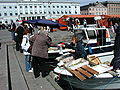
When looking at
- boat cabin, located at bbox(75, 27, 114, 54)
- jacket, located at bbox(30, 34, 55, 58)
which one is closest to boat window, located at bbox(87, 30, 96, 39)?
boat cabin, located at bbox(75, 27, 114, 54)

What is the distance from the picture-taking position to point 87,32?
9211mm

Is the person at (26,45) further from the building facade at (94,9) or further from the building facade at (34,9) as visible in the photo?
the building facade at (94,9)

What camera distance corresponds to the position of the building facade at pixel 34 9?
88000mm

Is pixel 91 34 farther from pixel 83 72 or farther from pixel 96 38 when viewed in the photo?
pixel 83 72

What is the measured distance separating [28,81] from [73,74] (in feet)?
5.27

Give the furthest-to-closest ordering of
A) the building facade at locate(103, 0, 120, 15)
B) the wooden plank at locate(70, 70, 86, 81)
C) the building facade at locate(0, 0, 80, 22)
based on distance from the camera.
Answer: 1. the building facade at locate(103, 0, 120, 15)
2. the building facade at locate(0, 0, 80, 22)
3. the wooden plank at locate(70, 70, 86, 81)

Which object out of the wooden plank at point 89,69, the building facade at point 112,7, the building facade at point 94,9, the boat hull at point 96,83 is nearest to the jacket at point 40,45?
the boat hull at point 96,83

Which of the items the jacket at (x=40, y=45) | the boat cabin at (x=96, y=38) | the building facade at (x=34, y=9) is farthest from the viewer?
the building facade at (x=34, y=9)

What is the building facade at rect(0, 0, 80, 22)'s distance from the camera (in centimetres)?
8800

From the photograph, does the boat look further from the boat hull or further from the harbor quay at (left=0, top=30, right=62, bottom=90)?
→ the harbor quay at (left=0, top=30, right=62, bottom=90)

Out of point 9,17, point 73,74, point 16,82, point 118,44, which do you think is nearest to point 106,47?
point 118,44

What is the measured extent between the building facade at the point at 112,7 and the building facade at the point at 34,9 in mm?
25328

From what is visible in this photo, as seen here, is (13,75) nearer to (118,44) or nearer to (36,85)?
(36,85)

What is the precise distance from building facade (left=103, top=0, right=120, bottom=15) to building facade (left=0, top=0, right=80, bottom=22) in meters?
25.3
